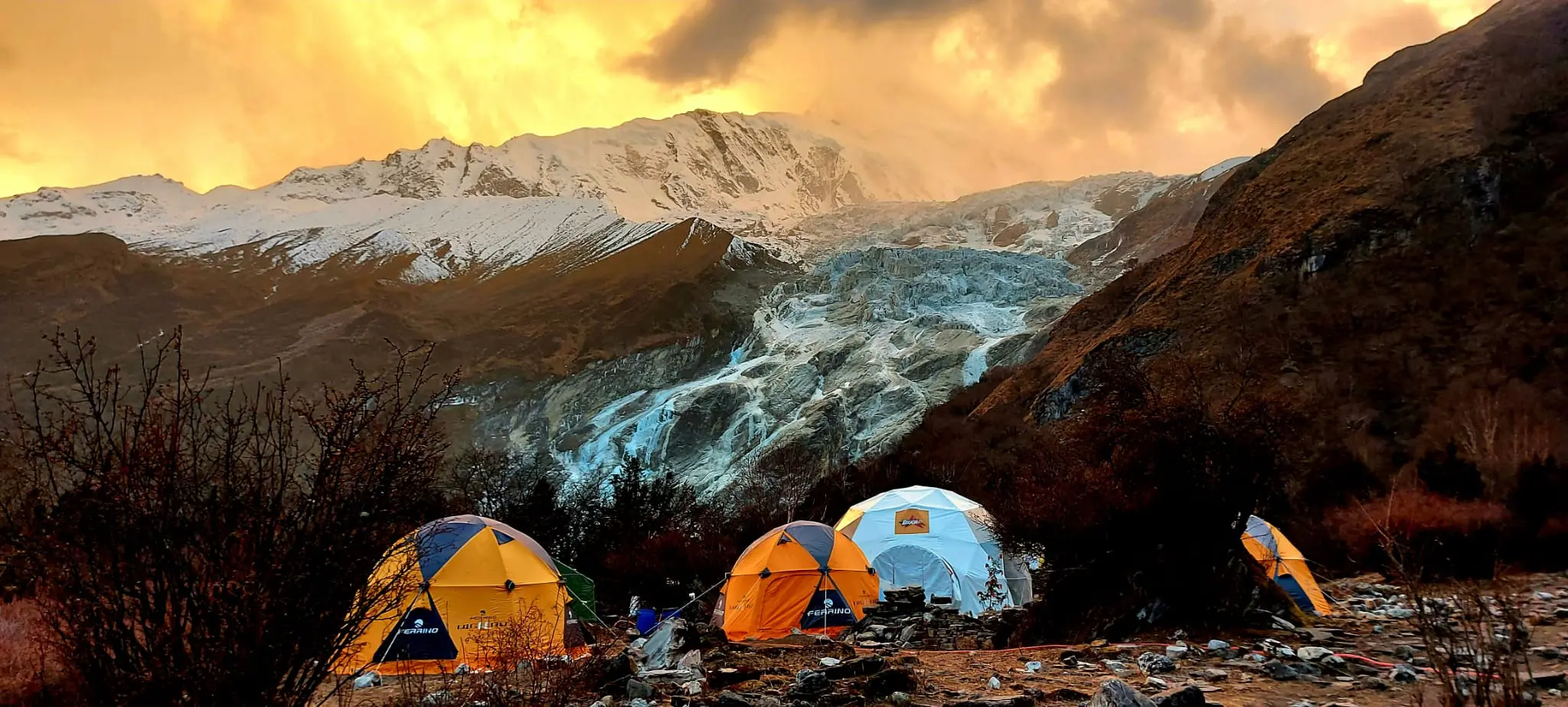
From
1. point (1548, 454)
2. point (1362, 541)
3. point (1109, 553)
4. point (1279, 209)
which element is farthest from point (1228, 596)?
point (1279, 209)

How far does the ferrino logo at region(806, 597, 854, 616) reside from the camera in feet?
51.3

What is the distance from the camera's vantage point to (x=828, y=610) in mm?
15711

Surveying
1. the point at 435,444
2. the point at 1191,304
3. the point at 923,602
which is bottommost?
the point at 923,602

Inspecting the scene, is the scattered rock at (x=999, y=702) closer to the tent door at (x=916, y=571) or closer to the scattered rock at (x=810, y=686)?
the scattered rock at (x=810, y=686)

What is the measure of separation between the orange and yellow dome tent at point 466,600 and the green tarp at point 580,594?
5.28ft

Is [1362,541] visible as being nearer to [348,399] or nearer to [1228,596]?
[1228,596]

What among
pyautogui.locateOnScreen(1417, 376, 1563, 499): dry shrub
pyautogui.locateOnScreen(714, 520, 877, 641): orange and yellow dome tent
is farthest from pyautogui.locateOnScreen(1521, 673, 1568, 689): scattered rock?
pyautogui.locateOnScreen(1417, 376, 1563, 499): dry shrub

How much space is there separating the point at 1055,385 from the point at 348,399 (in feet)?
175

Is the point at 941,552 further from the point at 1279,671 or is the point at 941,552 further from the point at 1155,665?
the point at 1279,671

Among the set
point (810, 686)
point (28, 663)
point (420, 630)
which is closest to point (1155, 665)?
point (810, 686)

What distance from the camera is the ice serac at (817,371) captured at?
3157 inches

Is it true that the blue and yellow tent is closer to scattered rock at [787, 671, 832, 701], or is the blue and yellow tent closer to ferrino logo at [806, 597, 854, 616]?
ferrino logo at [806, 597, 854, 616]

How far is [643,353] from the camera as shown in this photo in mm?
Result: 119625

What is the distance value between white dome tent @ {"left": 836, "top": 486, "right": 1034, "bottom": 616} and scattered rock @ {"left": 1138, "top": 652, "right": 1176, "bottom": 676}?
11.7 metres
